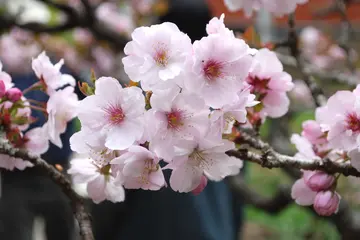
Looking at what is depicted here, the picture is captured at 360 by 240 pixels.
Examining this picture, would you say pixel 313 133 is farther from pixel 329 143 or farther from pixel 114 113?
pixel 114 113

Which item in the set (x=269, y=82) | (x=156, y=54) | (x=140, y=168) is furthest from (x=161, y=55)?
(x=269, y=82)

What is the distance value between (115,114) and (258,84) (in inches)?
9.9

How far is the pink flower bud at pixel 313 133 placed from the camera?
76 cm

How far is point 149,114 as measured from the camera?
0.58 metres

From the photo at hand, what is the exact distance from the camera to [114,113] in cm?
61

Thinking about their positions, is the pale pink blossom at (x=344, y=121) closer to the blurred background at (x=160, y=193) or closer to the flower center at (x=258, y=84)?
the flower center at (x=258, y=84)

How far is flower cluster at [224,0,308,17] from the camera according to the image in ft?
2.85

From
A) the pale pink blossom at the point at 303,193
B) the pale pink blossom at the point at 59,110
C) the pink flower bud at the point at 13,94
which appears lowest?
the pale pink blossom at the point at 303,193

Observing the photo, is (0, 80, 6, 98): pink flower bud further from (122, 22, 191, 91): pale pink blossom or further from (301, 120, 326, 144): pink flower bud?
(301, 120, 326, 144): pink flower bud

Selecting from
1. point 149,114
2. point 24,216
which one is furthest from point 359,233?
point 24,216

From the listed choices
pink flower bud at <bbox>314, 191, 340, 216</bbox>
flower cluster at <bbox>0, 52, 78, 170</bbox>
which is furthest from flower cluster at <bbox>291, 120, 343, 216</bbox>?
flower cluster at <bbox>0, 52, 78, 170</bbox>

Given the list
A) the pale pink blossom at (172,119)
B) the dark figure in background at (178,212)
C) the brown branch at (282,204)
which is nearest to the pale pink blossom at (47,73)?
the pale pink blossom at (172,119)

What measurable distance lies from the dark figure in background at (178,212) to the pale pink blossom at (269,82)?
32.5 inches

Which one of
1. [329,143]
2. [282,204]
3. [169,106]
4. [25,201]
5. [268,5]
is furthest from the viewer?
[25,201]
